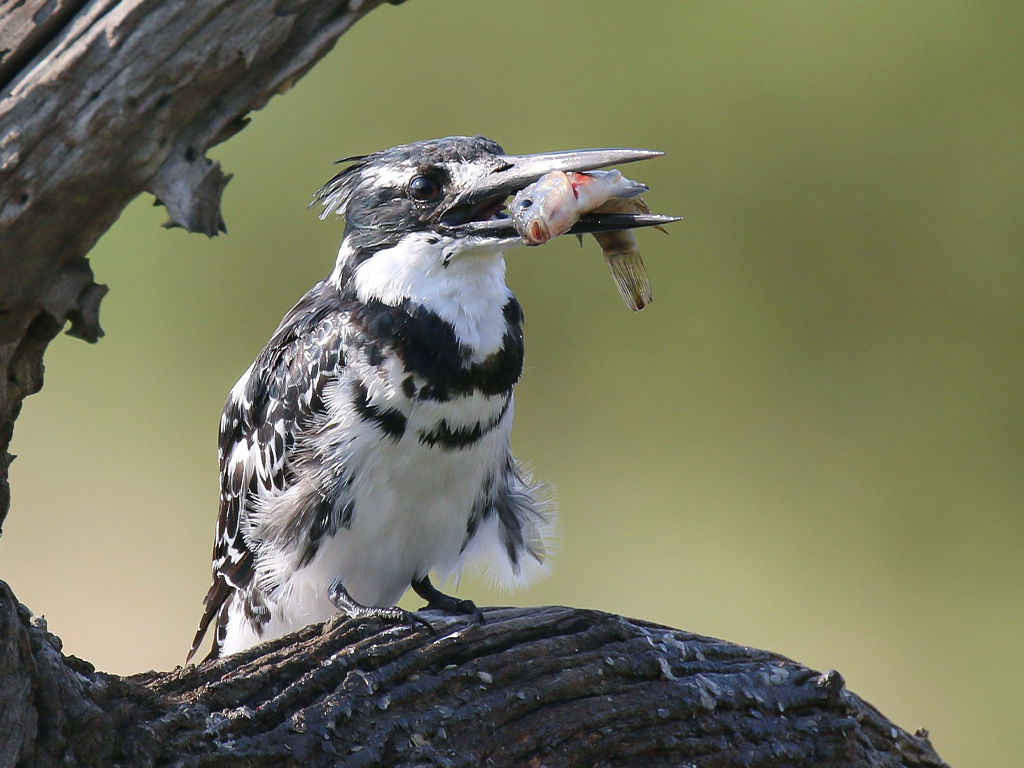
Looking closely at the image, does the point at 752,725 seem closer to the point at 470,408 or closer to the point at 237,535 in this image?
the point at 470,408

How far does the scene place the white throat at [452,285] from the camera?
89.2 inches

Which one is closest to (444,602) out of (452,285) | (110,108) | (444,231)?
(452,285)

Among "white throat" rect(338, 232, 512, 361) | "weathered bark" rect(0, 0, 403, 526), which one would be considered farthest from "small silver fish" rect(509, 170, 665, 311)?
"weathered bark" rect(0, 0, 403, 526)

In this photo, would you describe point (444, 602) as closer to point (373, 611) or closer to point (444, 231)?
point (373, 611)

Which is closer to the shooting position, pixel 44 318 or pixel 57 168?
pixel 57 168

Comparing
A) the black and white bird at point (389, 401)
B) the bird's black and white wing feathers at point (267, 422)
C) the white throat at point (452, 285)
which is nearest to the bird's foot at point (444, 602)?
the black and white bird at point (389, 401)

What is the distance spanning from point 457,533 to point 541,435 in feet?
10.9

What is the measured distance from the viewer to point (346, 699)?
177 cm

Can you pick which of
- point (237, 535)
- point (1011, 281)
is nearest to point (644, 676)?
point (237, 535)

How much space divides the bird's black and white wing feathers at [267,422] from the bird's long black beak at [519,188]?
0.36m

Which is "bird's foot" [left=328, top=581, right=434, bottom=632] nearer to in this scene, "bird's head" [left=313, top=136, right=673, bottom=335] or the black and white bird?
the black and white bird

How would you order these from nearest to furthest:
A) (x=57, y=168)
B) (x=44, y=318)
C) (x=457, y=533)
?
1. (x=57, y=168)
2. (x=44, y=318)
3. (x=457, y=533)

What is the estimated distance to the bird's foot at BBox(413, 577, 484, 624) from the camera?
212 cm

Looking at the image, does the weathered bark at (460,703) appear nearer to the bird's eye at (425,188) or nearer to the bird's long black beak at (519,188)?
the bird's long black beak at (519,188)
